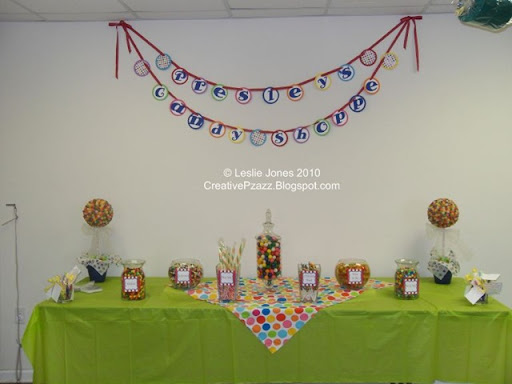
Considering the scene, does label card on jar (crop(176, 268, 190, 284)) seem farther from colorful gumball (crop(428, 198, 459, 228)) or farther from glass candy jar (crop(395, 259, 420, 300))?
colorful gumball (crop(428, 198, 459, 228))

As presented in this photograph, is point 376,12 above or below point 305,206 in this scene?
above

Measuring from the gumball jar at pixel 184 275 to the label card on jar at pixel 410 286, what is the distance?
1.20 m

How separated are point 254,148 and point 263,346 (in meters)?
1.27

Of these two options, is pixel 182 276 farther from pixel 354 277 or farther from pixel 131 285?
pixel 354 277

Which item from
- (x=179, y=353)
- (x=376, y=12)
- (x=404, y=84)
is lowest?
(x=179, y=353)

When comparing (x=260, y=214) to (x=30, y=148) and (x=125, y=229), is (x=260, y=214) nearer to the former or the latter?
(x=125, y=229)

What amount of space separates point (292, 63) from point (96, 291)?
1.88m

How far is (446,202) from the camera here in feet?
9.90

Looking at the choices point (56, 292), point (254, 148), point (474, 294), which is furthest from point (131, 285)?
point (474, 294)

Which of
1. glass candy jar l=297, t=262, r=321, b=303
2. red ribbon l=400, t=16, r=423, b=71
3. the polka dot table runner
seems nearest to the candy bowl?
the polka dot table runner

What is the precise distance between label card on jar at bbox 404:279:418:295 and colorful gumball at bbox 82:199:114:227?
6.02 ft

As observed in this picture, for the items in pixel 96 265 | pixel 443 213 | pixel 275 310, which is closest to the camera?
pixel 275 310

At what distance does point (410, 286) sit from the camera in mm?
2756

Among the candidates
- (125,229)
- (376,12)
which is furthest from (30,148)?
(376,12)
